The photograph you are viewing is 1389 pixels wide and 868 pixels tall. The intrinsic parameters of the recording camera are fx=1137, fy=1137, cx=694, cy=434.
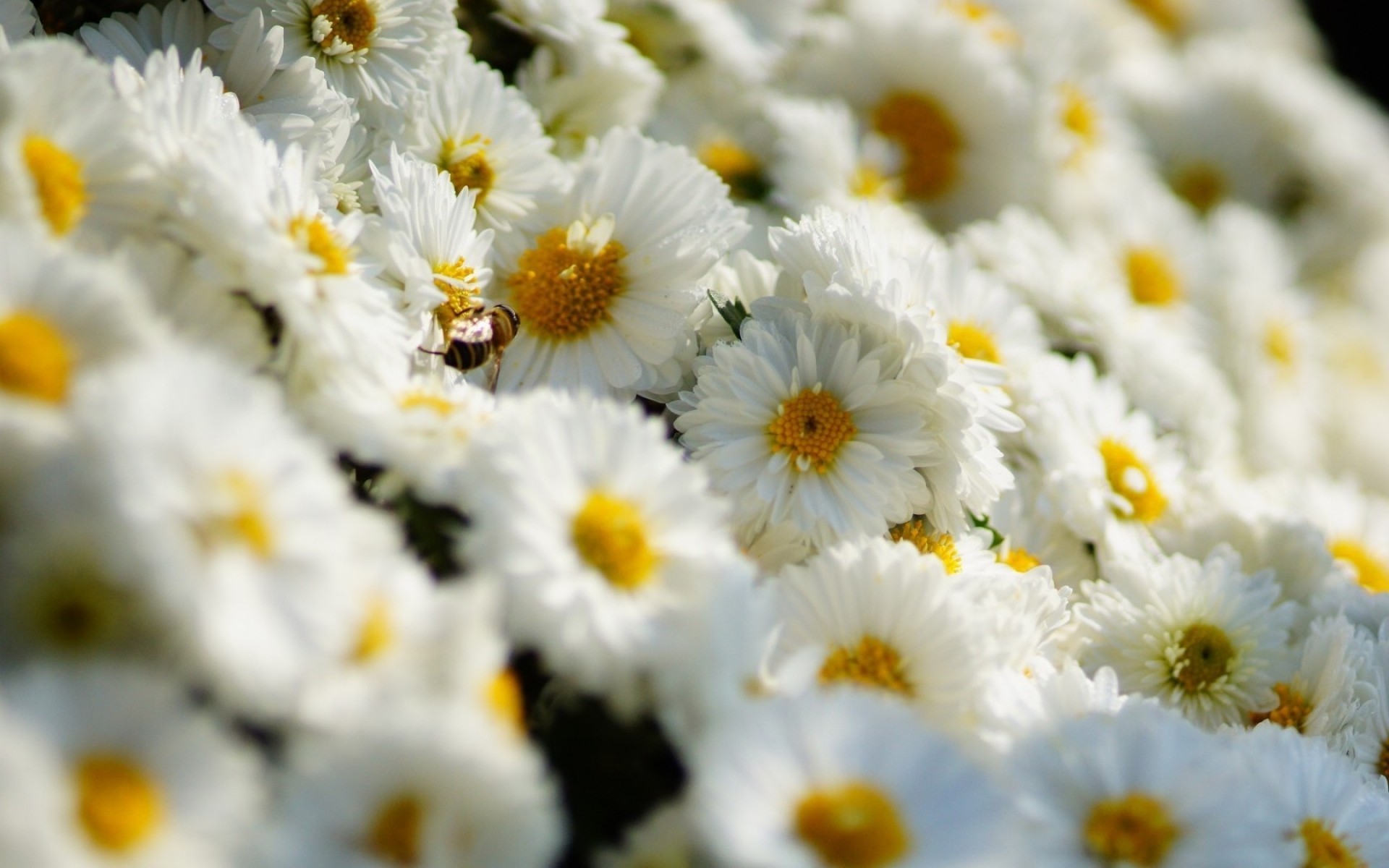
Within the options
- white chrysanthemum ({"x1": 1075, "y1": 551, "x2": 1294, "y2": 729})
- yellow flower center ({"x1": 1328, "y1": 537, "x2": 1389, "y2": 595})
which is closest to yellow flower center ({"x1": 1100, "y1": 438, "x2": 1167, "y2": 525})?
white chrysanthemum ({"x1": 1075, "y1": 551, "x2": 1294, "y2": 729})

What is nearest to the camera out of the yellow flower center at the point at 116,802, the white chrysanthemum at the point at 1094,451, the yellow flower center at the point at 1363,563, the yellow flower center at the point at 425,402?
the yellow flower center at the point at 116,802

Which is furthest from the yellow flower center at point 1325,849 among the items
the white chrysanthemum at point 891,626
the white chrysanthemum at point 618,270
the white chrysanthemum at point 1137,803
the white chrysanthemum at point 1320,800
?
the white chrysanthemum at point 618,270

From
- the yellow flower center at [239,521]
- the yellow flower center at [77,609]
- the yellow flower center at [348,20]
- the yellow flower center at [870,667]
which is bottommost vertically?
the yellow flower center at [870,667]

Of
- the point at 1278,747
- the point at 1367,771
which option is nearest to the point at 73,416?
the point at 1278,747

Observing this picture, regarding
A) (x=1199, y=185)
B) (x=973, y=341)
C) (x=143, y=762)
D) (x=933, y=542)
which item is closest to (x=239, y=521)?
(x=143, y=762)

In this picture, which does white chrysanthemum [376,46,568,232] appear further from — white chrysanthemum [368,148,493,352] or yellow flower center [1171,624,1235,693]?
yellow flower center [1171,624,1235,693]

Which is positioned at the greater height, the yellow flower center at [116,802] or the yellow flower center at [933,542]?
the yellow flower center at [116,802]

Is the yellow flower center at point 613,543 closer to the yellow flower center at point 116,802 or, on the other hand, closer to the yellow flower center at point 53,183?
the yellow flower center at point 116,802

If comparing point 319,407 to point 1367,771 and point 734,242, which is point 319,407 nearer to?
point 734,242
